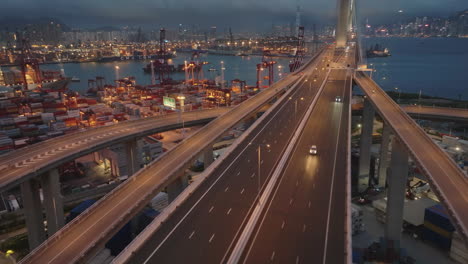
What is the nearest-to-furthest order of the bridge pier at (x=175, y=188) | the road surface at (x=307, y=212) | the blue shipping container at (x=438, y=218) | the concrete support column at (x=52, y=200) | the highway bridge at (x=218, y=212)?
1. the highway bridge at (x=218, y=212)
2. the road surface at (x=307, y=212)
3. the bridge pier at (x=175, y=188)
4. the concrete support column at (x=52, y=200)
5. the blue shipping container at (x=438, y=218)

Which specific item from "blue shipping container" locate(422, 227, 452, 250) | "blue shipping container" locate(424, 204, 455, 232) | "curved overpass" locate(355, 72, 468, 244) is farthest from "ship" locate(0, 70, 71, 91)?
"blue shipping container" locate(422, 227, 452, 250)

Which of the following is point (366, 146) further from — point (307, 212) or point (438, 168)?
point (307, 212)

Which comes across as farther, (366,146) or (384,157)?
(366,146)

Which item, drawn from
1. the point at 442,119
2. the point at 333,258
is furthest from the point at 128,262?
the point at 442,119

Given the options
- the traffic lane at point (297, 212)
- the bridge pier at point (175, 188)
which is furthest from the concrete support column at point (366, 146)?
the bridge pier at point (175, 188)

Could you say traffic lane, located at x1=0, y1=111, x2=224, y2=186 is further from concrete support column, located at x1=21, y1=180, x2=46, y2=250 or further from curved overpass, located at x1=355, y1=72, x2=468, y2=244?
curved overpass, located at x1=355, y1=72, x2=468, y2=244

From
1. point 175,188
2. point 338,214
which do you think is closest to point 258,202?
point 338,214

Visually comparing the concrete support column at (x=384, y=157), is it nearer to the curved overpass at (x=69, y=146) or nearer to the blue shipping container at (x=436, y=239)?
the blue shipping container at (x=436, y=239)

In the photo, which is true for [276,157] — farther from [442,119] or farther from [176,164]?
[442,119]
